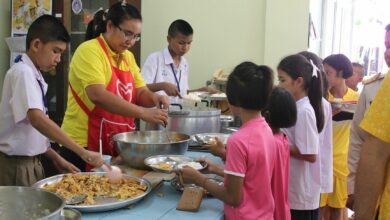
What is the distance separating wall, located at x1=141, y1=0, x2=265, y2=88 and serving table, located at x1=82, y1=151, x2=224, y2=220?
3205 mm

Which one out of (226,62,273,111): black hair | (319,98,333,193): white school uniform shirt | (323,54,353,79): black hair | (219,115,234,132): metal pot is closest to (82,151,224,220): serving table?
(226,62,273,111): black hair

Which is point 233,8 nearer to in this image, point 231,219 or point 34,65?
point 34,65

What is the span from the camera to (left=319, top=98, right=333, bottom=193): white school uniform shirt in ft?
7.59

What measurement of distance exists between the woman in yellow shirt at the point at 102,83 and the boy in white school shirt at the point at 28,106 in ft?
0.48

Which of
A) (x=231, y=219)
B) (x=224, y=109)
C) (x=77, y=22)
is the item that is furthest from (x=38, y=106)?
(x=77, y=22)

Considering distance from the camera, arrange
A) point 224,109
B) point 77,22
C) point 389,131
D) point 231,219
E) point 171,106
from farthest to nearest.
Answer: point 77,22, point 224,109, point 171,106, point 231,219, point 389,131

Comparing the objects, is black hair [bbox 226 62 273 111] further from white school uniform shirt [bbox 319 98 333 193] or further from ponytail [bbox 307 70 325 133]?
white school uniform shirt [bbox 319 98 333 193]

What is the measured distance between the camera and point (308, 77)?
85.1 inches

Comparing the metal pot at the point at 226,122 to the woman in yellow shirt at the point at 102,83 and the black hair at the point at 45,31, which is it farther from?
the black hair at the point at 45,31

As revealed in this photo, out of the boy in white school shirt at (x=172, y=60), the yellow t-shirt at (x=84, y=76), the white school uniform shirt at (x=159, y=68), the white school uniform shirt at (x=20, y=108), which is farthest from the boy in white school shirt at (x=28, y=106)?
the white school uniform shirt at (x=159, y=68)

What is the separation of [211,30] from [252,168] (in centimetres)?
349

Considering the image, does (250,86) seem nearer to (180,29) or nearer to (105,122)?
(105,122)

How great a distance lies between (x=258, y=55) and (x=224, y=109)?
44.1 inches

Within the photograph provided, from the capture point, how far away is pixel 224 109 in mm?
3744
